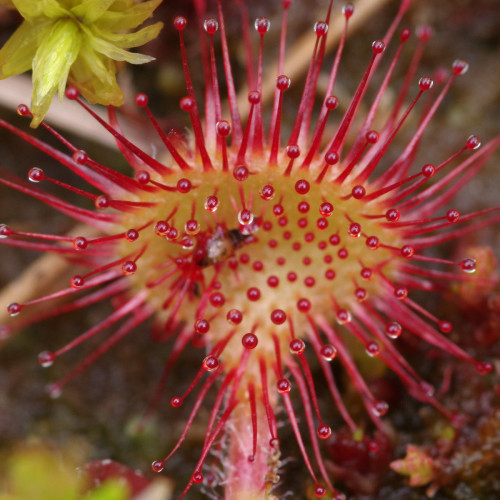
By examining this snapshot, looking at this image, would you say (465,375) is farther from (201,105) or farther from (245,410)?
(201,105)

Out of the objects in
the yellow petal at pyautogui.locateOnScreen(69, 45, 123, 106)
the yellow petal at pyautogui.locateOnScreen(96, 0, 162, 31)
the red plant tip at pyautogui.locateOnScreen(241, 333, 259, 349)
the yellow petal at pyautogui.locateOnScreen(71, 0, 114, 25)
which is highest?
the yellow petal at pyautogui.locateOnScreen(71, 0, 114, 25)

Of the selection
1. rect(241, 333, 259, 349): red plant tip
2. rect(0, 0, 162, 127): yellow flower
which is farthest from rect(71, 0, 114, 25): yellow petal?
rect(241, 333, 259, 349): red plant tip

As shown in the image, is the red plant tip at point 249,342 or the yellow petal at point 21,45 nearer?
the red plant tip at point 249,342

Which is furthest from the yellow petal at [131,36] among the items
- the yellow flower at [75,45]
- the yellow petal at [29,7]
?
the yellow petal at [29,7]

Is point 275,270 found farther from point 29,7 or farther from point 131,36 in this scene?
point 29,7

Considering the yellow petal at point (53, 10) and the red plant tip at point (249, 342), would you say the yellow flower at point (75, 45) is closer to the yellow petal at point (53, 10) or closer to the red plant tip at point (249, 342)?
the yellow petal at point (53, 10)

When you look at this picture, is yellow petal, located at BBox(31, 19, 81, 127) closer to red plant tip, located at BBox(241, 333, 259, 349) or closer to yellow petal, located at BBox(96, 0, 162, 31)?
yellow petal, located at BBox(96, 0, 162, 31)

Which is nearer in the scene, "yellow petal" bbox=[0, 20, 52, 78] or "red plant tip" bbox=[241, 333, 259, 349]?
"red plant tip" bbox=[241, 333, 259, 349]

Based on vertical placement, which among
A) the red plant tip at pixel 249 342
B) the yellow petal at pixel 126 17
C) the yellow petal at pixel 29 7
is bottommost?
the red plant tip at pixel 249 342

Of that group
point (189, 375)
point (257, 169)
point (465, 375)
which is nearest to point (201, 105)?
point (257, 169)
